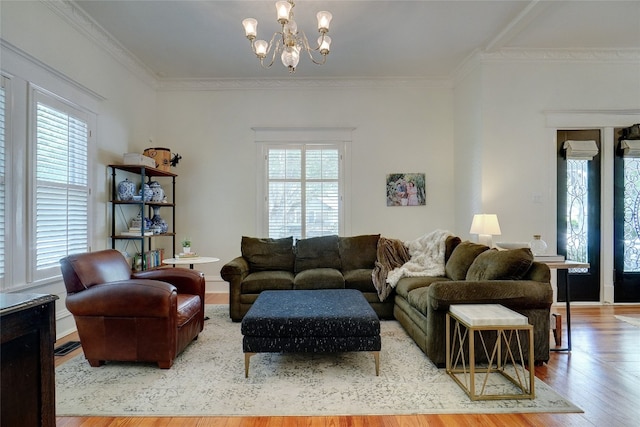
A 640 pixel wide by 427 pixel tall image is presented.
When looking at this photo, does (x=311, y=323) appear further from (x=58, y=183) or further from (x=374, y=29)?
(x=374, y=29)

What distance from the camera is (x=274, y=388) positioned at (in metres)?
2.21

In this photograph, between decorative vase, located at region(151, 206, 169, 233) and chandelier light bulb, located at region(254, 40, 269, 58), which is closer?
chandelier light bulb, located at region(254, 40, 269, 58)

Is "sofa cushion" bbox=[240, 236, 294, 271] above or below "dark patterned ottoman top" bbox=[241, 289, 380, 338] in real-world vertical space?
above

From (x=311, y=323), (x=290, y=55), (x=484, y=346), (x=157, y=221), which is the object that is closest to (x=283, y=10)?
(x=290, y=55)

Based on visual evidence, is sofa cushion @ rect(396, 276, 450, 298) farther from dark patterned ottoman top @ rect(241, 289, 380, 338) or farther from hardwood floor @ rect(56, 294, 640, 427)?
hardwood floor @ rect(56, 294, 640, 427)

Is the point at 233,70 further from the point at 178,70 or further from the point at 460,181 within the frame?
the point at 460,181

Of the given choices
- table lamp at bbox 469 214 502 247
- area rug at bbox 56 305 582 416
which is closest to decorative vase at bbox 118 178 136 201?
area rug at bbox 56 305 582 416

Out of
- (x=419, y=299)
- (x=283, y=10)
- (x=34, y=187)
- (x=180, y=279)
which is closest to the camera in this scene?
(x=283, y=10)

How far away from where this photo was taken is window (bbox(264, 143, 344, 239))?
5148 mm

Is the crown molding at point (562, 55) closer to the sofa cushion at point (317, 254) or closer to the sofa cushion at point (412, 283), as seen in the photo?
the sofa cushion at point (412, 283)

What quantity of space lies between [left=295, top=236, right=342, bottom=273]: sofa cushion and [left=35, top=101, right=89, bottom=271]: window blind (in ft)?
8.05

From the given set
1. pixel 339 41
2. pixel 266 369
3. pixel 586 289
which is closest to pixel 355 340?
pixel 266 369

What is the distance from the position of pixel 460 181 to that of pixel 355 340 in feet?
11.5

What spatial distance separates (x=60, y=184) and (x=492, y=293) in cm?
409
